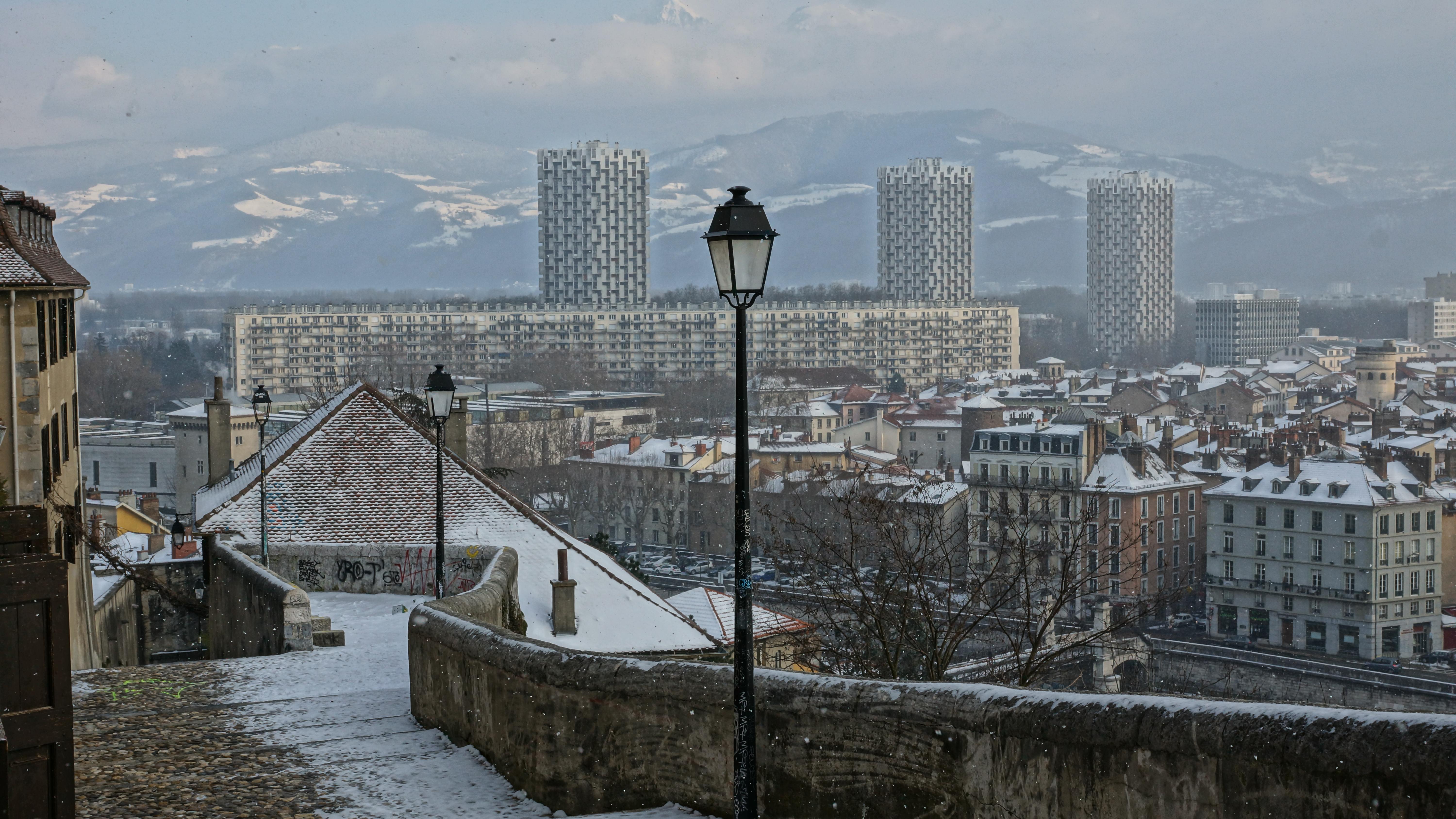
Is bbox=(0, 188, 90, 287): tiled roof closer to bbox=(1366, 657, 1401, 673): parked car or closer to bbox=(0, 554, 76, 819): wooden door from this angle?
bbox=(0, 554, 76, 819): wooden door

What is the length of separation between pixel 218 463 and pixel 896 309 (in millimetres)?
154270

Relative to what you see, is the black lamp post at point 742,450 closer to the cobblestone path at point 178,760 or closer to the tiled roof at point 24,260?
the cobblestone path at point 178,760

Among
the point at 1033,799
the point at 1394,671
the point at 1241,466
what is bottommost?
the point at 1394,671

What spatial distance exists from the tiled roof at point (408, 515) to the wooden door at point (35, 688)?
1357 centimetres

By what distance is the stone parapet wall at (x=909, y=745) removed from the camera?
502cm

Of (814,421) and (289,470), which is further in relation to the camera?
(814,421)

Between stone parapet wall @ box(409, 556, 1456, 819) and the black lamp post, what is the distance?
323 mm

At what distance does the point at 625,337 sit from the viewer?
6993 inches

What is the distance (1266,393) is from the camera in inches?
5349

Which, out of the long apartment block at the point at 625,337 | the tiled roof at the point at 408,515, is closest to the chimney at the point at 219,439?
the tiled roof at the point at 408,515

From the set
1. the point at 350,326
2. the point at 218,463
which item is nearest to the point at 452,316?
the point at 350,326

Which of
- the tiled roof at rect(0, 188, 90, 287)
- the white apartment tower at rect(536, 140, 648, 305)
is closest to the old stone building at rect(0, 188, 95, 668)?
the tiled roof at rect(0, 188, 90, 287)

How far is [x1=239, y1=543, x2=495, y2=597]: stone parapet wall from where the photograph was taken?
17.8 m

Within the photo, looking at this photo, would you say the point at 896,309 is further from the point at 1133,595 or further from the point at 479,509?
the point at 479,509
